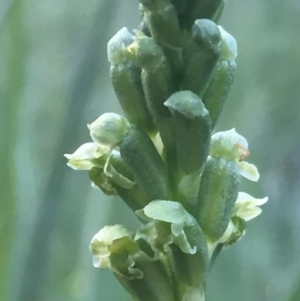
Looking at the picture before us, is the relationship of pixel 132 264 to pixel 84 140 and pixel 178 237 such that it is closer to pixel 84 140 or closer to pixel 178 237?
pixel 178 237

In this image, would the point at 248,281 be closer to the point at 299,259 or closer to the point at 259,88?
the point at 299,259

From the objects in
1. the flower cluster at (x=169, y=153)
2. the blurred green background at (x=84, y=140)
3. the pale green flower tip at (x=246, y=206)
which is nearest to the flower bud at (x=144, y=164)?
the flower cluster at (x=169, y=153)

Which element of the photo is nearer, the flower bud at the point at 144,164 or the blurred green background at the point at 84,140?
the flower bud at the point at 144,164

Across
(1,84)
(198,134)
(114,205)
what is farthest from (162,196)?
(1,84)

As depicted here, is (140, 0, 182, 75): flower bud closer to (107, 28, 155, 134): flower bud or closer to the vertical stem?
(107, 28, 155, 134): flower bud

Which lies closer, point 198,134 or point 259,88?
point 198,134

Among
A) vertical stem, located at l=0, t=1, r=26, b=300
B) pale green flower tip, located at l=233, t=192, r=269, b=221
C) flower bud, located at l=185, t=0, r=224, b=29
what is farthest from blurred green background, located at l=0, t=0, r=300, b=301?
flower bud, located at l=185, t=0, r=224, b=29

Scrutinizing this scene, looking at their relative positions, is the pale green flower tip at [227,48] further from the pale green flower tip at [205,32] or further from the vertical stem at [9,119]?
the vertical stem at [9,119]
